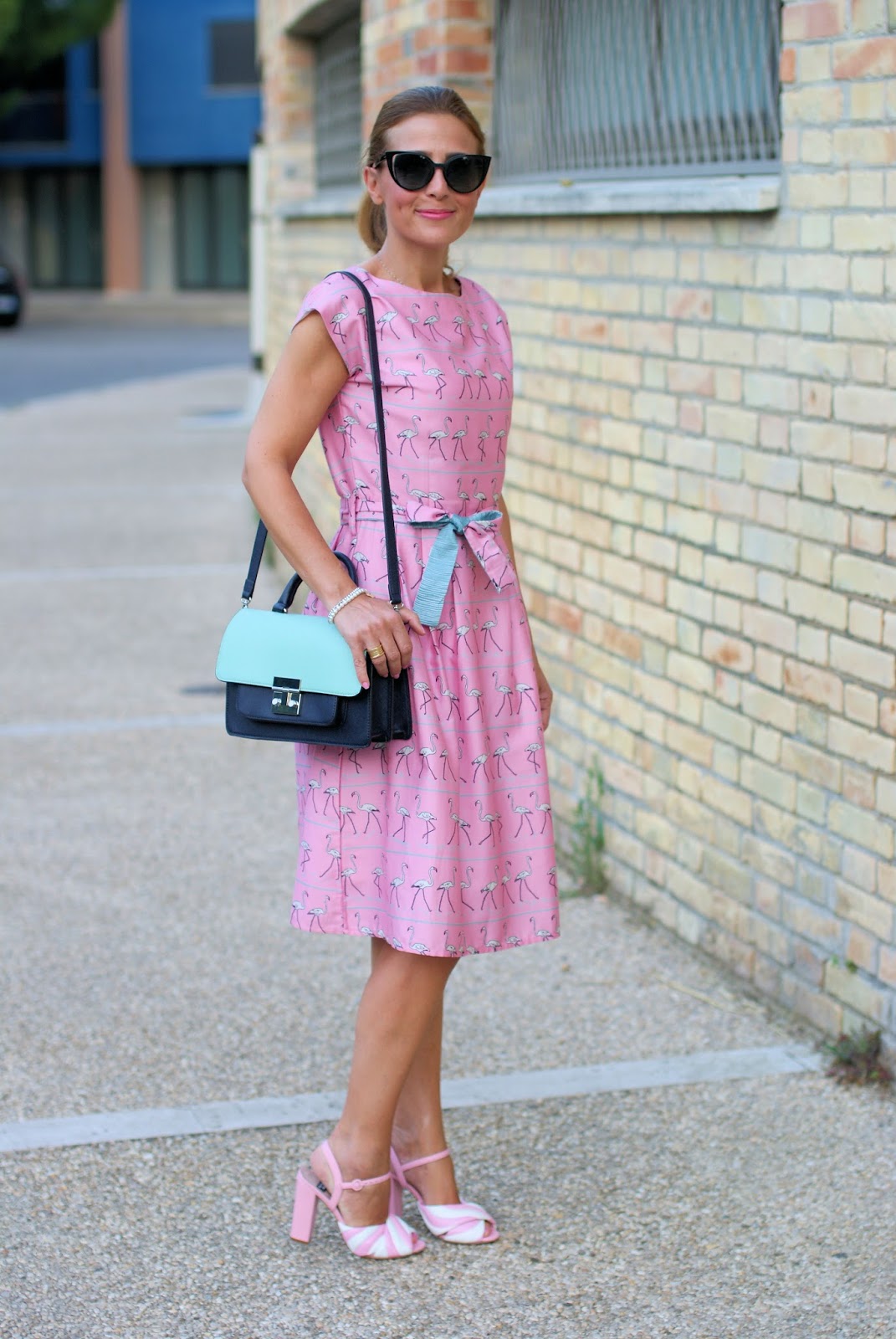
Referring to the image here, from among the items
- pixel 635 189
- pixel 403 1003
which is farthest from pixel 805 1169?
pixel 635 189

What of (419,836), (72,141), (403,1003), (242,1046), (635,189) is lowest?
(242,1046)

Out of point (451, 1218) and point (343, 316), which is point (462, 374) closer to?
point (343, 316)

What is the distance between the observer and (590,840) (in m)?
5.09

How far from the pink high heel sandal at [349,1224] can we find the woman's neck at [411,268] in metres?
1.43

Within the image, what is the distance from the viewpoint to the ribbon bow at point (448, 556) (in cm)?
295

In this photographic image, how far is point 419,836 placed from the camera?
2.97m

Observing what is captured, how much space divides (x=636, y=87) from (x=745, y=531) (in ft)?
4.96

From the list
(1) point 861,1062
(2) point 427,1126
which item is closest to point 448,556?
(2) point 427,1126

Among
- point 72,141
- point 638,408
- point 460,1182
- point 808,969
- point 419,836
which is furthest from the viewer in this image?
point 72,141

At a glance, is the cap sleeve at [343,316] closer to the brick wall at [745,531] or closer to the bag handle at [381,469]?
the bag handle at [381,469]

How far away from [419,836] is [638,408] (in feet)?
6.78

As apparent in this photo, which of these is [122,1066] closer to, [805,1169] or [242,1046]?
[242,1046]

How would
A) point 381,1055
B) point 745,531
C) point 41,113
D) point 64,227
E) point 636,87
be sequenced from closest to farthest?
1. point 381,1055
2. point 745,531
3. point 636,87
4. point 41,113
5. point 64,227

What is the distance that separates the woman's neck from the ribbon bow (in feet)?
1.23
